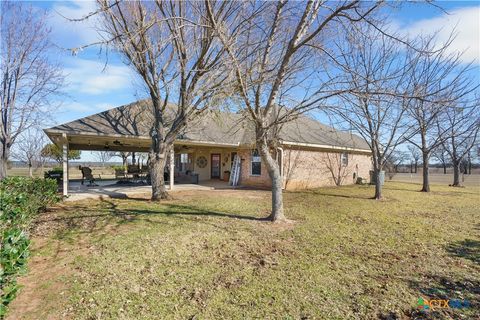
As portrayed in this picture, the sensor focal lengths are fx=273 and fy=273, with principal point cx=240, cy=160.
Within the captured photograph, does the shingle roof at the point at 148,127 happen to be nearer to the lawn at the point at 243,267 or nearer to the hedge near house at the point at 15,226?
the hedge near house at the point at 15,226

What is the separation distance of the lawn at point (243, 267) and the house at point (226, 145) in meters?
4.72

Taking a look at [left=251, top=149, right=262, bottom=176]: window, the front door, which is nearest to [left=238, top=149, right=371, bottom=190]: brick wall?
[left=251, top=149, right=262, bottom=176]: window

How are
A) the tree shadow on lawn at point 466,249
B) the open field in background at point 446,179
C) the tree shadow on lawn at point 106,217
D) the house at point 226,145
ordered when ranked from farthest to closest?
the open field in background at point 446,179, the house at point 226,145, the tree shadow on lawn at point 106,217, the tree shadow on lawn at point 466,249

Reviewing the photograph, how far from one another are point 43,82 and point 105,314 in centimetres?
1606

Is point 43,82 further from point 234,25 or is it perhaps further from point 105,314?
point 105,314

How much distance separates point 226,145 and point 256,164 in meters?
2.18

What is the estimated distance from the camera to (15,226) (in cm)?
420

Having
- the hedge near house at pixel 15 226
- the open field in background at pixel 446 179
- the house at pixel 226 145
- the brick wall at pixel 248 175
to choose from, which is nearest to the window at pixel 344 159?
the house at pixel 226 145

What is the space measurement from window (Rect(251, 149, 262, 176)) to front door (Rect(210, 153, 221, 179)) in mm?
4109

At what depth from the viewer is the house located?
38.9ft

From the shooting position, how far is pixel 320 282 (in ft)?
13.0

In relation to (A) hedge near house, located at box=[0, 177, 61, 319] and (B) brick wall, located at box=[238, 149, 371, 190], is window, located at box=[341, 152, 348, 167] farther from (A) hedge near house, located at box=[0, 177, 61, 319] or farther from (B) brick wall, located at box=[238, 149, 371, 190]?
(A) hedge near house, located at box=[0, 177, 61, 319]

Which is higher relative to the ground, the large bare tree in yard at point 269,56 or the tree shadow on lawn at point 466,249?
the large bare tree in yard at point 269,56

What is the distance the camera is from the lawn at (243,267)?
10.8ft
